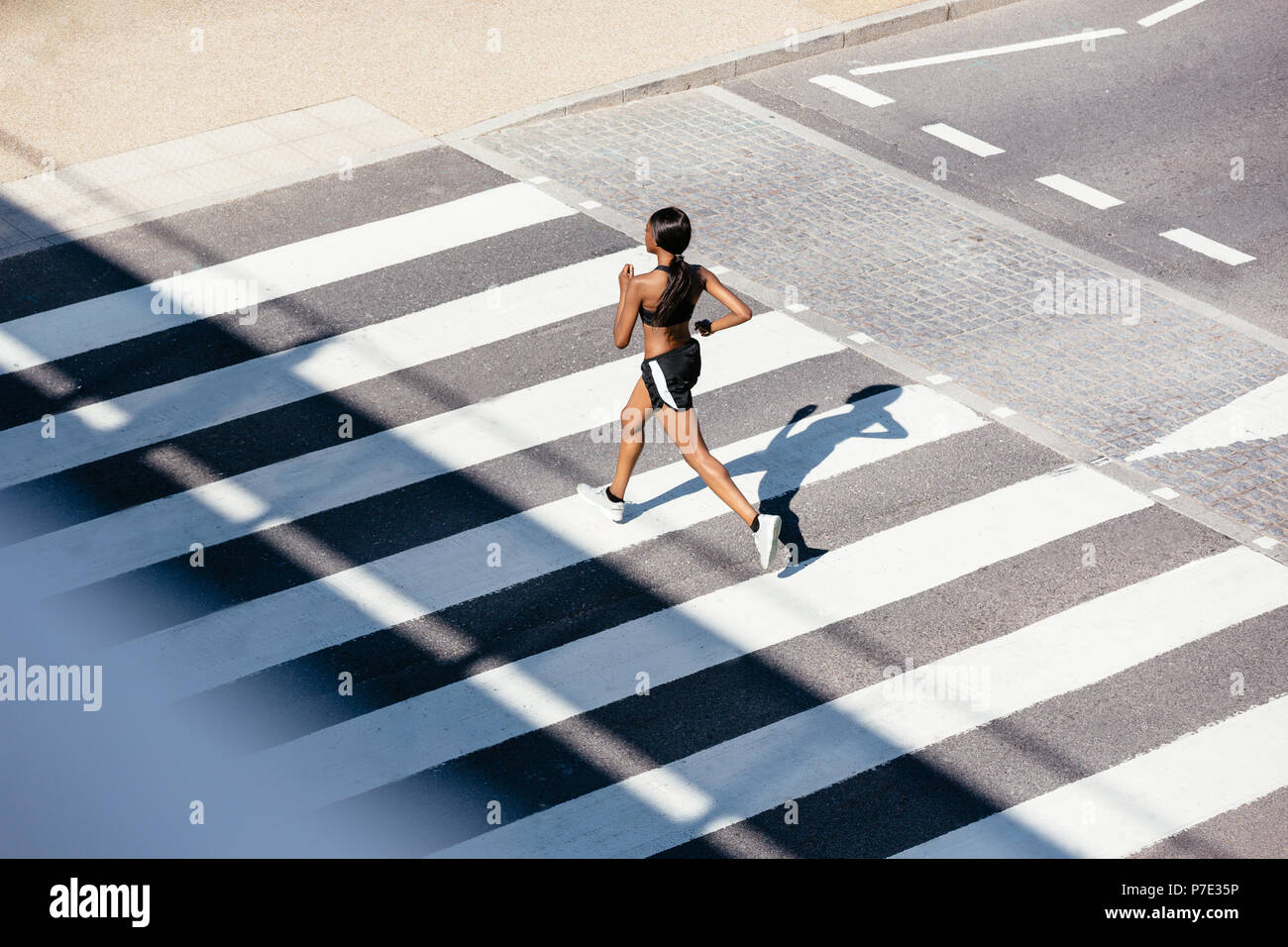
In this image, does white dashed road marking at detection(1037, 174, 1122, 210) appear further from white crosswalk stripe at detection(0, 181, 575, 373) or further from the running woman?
the running woman

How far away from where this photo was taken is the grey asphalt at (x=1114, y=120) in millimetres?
13023

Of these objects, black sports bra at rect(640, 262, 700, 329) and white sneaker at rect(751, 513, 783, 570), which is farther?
white sneaker at rect(751, 513, 783, 570)

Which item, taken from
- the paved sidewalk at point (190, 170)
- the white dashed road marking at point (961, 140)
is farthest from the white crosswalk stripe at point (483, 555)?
the paved sidewalk at point (190, 170)

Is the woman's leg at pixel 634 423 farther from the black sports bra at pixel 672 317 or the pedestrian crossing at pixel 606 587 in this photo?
the pedestrian crossing at pixel 606 587

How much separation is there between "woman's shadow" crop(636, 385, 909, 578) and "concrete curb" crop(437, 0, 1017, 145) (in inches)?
198

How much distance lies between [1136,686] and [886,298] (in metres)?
4.34

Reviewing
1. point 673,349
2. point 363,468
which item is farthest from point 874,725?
point 363,468

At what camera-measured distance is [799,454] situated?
10266 millimetres

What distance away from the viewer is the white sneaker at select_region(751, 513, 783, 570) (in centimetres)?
898

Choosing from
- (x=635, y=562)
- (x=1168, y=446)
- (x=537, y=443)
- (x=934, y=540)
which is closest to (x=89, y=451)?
(x=537, y=443)

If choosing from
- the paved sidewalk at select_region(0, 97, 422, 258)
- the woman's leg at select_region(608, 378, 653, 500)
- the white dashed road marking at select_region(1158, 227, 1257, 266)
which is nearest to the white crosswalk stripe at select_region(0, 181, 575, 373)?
the paved sidewalk at select_region(0, 97, 422, 258)

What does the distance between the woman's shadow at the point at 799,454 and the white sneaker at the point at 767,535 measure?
0.75 feet

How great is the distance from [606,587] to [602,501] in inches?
26.8

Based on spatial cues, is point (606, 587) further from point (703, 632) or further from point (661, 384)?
point (661, 384)
